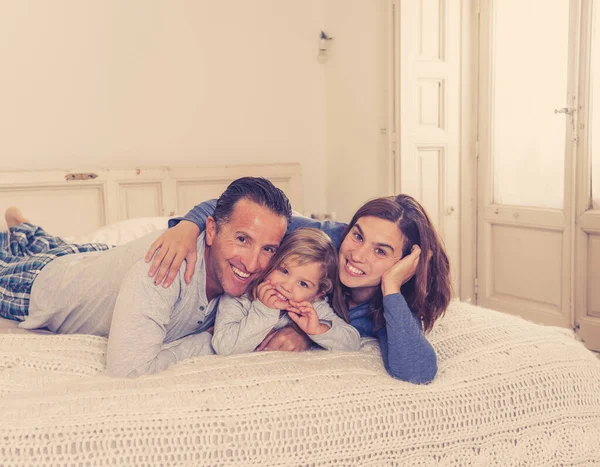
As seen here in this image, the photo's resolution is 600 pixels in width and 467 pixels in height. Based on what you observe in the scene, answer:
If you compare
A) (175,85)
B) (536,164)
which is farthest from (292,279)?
(175,85)

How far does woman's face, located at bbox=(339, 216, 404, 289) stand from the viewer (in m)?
1.74

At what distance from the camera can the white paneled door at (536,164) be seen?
3.28m

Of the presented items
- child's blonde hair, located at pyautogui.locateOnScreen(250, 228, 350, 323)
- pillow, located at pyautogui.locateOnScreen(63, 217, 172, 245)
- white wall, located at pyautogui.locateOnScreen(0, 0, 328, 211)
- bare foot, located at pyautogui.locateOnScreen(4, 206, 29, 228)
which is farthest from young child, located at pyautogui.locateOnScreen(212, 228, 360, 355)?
white wall, located at pyautogui.locateOnScreen(0, 0, 328, 211)

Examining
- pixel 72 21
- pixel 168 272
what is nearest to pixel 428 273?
pixel 168 272

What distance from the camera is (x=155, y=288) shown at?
5.09ft

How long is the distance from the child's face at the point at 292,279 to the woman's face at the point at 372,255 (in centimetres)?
10

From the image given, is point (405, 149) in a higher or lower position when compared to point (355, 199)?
higher

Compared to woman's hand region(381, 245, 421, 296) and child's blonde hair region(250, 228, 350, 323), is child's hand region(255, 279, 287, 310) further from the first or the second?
woman's hand region(381, 245, 421, 296)

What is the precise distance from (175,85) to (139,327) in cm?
297

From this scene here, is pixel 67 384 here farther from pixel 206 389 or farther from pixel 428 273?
pixel 428 273

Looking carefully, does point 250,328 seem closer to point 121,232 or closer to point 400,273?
point 400,273

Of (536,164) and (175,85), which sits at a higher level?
(175,85)

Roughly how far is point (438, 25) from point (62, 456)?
11.1ft

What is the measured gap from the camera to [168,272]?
5.19 feet
